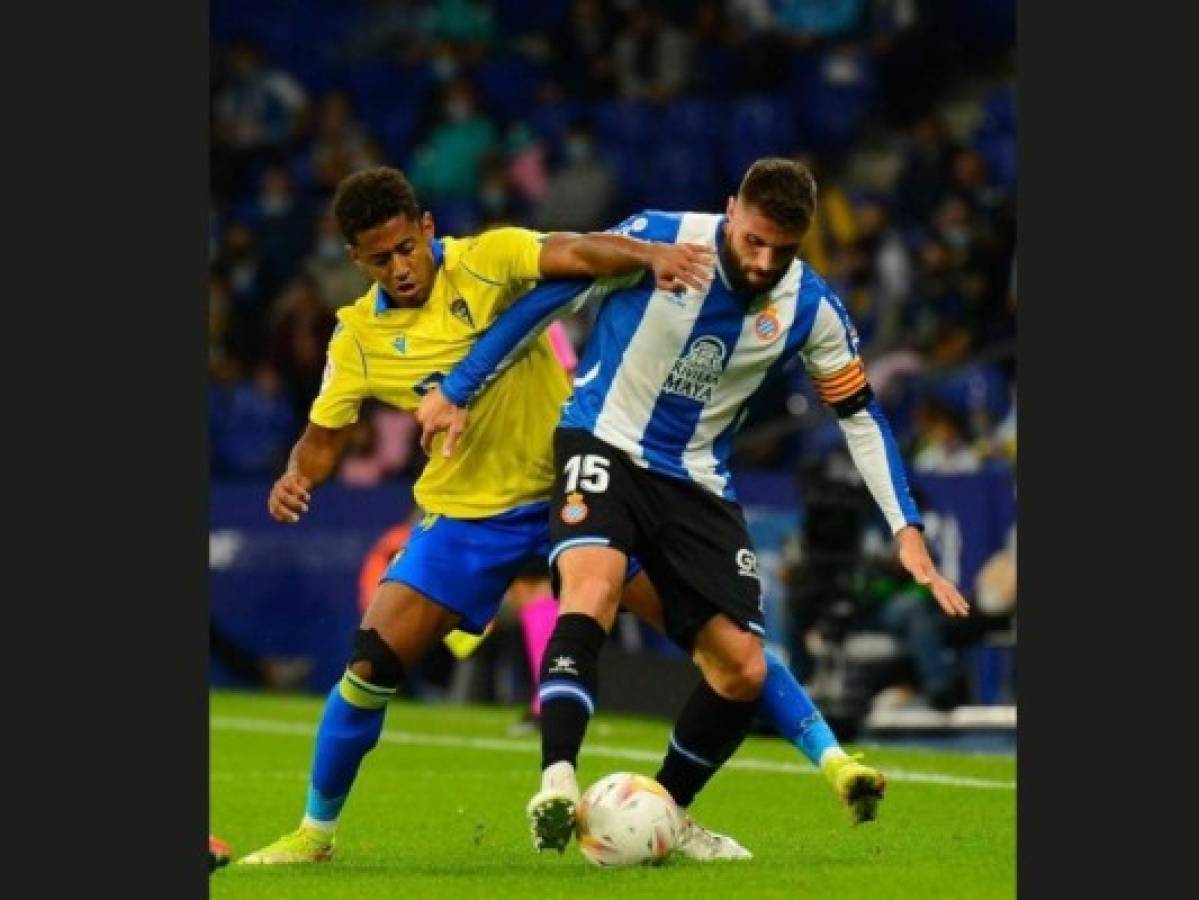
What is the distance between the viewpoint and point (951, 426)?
15180 mm

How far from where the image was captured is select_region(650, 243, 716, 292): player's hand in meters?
7.25

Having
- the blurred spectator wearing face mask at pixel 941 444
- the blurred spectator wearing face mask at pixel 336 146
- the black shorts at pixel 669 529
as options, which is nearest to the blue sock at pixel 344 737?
the black shorts at pixel 669 529

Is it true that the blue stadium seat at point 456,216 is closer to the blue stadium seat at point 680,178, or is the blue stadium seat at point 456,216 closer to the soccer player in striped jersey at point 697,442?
the blue stadium seat at point 680,178

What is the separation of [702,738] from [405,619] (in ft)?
3.13

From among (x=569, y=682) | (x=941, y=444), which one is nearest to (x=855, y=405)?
(x=569, y=682)

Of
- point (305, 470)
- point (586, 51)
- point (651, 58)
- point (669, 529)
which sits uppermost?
point (586, 51)

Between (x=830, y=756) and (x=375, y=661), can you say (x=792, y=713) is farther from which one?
(x=375, y=661)

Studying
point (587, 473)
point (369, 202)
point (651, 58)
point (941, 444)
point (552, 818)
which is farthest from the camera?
point (651, 58)

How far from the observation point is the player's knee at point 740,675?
7.43 m

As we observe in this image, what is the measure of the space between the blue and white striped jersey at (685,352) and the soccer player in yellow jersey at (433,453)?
→ 15cm

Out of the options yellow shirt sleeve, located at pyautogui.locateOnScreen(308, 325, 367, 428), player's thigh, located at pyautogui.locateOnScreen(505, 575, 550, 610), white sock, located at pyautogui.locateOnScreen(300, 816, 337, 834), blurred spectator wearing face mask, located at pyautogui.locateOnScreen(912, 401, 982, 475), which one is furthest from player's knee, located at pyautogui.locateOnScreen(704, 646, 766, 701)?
blurred spectator wearing face mask, located at pyautogui.locateOnScreen(912, 401, 982, 475)

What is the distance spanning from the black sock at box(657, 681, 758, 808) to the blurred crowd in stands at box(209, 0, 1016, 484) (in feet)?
26.4

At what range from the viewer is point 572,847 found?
7.88 meters

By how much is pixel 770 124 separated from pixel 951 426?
17.4 feet
